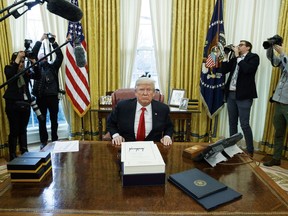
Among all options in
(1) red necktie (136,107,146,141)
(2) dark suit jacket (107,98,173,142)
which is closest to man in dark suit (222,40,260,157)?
(2) dark suit jacket (107,98,173,142)

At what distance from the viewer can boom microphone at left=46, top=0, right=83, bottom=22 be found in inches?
38.0

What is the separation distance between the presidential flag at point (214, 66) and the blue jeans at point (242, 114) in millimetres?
271

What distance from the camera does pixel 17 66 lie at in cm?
257

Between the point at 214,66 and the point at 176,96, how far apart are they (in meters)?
0.67

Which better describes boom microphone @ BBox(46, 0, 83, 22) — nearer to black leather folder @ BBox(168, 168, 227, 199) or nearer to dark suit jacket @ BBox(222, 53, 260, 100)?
black leather folder @ BBox(168, 168, 227, 199)

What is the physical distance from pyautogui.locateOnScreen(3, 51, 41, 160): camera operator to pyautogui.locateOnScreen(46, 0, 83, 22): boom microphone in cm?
179

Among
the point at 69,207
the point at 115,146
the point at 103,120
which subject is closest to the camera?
the point at 69,207

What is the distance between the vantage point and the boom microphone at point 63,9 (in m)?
0.96

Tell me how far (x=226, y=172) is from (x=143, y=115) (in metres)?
0.86

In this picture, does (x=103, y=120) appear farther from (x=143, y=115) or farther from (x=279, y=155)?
(x=279, y=155)

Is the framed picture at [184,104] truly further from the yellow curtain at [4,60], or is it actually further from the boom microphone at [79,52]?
the yellow curtain at [4,60]

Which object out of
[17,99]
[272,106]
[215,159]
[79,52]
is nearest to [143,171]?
[215,159]

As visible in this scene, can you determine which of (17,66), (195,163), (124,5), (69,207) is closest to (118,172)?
(69,207)

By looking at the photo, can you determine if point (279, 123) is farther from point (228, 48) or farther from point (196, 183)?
point (196, 183)
